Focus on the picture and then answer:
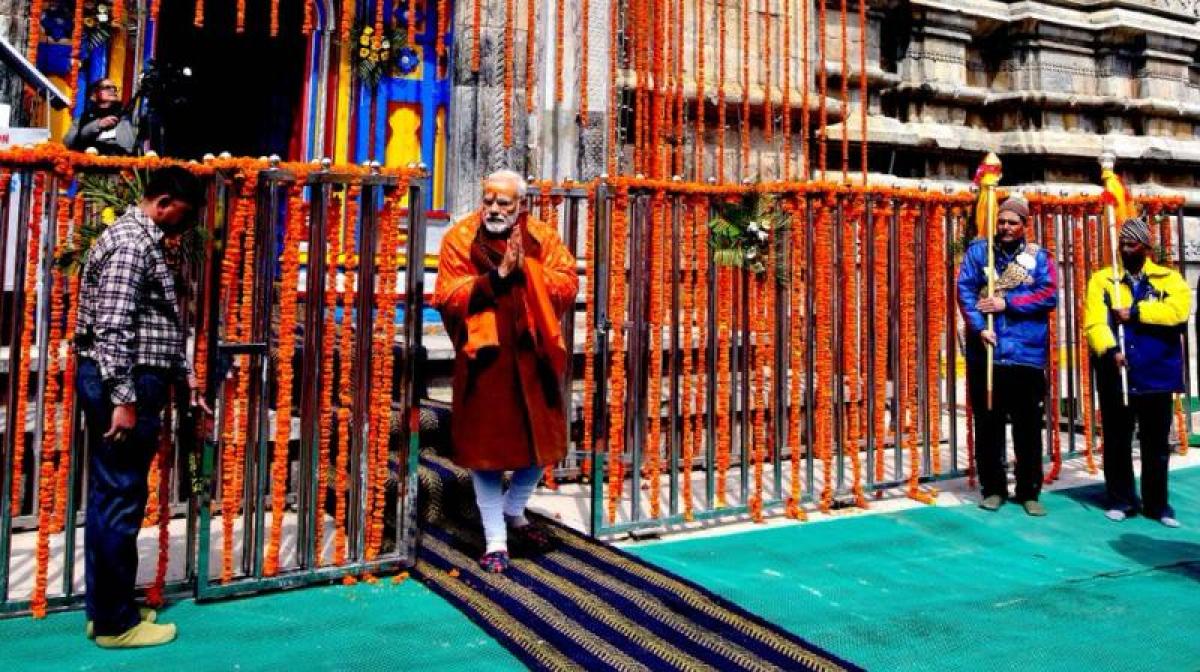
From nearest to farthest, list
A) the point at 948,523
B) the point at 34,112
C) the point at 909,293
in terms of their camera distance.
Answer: the point at 948,523 < the point at 909,293 < the point at 34,112

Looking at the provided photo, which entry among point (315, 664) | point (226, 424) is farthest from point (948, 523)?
point (226, 424)

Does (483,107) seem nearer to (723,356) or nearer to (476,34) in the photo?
(476,34)

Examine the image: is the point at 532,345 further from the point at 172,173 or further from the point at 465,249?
the point at 172,173

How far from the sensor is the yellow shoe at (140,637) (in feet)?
9.29

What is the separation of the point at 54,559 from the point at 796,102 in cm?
727

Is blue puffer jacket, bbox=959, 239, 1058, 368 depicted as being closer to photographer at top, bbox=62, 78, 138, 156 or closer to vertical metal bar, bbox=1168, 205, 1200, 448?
vertical metal bar, bbox=1168, 205, 1200, 448

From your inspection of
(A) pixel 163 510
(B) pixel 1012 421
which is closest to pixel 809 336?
(B) pixel 1012 421

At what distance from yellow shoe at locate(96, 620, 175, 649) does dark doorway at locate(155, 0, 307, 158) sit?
5767mm

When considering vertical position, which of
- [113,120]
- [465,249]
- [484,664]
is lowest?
[484,664]

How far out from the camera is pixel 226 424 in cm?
336

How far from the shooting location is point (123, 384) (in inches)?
108

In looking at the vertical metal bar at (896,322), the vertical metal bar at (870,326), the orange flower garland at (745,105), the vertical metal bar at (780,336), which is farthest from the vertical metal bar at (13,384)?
the orange flower garland at (745,105)

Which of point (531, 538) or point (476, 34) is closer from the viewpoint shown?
point (531, 538)

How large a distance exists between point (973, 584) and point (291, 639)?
2.77 meters
